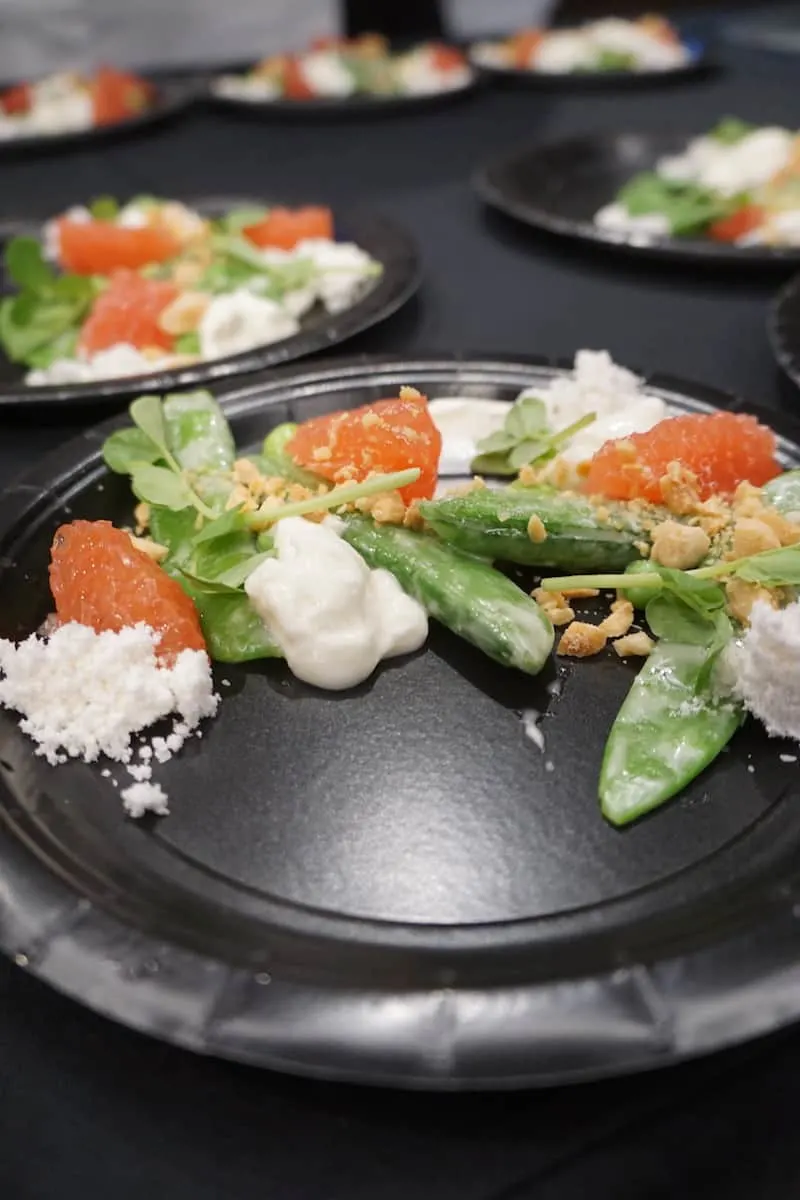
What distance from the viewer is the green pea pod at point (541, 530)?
48.8 inches

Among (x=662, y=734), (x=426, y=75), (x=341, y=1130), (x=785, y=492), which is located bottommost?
(x=341, y=1130)

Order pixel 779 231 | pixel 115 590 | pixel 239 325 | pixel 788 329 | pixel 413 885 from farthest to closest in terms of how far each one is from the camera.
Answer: pixel 779 231, pixel 239 325, pixel 788 329, pixel 115 590, pixel 413 885

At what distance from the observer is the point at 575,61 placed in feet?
13.2

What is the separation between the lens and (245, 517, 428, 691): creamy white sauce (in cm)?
116

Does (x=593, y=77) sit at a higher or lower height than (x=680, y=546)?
higher

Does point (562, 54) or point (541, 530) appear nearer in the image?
point (541, 530)

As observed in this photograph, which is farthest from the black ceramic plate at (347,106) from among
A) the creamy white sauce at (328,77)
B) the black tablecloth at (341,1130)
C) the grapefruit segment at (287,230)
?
the black tablecloth at (341,1130)

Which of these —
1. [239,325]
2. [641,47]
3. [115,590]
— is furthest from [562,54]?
[115,590]

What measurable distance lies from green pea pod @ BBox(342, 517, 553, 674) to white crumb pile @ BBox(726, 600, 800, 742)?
0.69ft

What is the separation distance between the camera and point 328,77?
3.85 meters

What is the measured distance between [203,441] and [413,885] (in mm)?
769

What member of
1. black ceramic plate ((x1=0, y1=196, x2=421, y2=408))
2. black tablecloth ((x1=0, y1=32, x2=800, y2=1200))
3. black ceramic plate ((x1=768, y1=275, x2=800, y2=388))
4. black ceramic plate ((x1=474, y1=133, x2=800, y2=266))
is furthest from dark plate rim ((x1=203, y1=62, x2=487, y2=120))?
black tablecloth ((x1=0, y1=32, x2=800, y2=1200))

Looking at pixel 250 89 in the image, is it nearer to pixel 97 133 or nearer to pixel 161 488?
pixel 97 133

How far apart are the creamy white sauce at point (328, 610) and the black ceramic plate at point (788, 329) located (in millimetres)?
813
